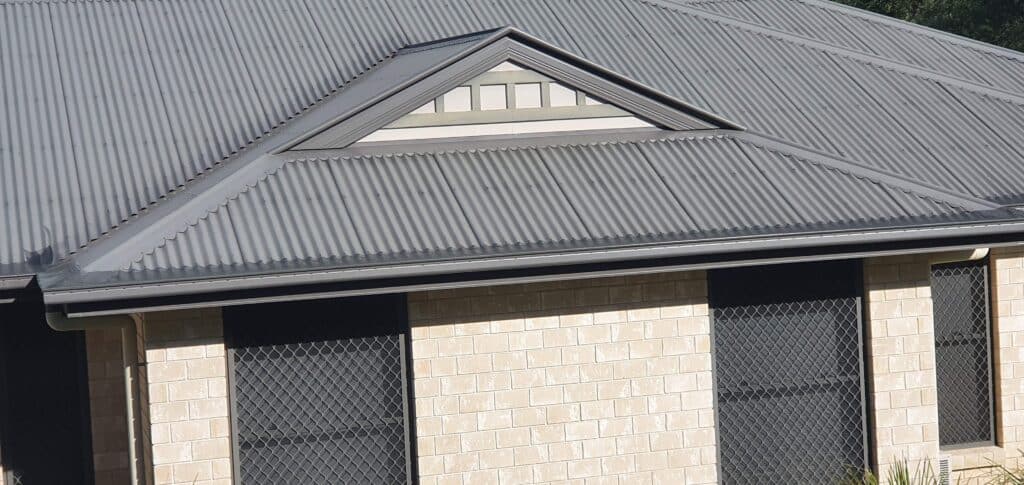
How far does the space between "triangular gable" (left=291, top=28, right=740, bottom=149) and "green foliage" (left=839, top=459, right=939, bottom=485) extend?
129 inches

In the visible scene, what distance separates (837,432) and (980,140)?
356 centimetres

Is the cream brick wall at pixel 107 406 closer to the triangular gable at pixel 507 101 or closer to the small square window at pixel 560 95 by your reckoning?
the triangular gable at pixel 507 101

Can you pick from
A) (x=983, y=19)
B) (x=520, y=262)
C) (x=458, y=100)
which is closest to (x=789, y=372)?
(x=520, y=262)

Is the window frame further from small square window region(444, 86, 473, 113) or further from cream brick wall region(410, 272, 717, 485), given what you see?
small square window region(444, 86, 473, 113)

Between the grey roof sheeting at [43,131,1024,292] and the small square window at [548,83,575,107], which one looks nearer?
the grey roof sheeting at [43,131,1024,292]

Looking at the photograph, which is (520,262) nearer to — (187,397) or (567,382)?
(567,382)

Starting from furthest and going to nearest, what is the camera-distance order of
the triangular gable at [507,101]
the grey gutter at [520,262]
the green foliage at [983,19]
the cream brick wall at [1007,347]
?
the green foliage at [983,19]
the cream brick wall at [1007,347]
the triangular gable at [507,101]
the grey gutter at [520,262]

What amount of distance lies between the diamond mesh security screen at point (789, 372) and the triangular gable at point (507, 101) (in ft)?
5.25

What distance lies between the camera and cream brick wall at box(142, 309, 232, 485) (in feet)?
32.3

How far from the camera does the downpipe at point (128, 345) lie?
992cm

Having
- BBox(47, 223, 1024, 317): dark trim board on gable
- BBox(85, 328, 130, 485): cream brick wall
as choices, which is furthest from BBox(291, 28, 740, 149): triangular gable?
BBox(85, 328, 130, 485): cream brick wall

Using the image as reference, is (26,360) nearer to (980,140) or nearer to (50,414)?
(50,414)

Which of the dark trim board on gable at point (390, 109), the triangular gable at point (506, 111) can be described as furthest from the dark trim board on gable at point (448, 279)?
the triangular gable at point (506, 111)

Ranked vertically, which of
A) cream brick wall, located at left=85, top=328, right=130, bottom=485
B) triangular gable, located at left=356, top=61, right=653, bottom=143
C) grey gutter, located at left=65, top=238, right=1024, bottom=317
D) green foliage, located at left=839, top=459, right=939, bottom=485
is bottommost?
green foliage, located at left=839, top=459, right=939, bottom=485
